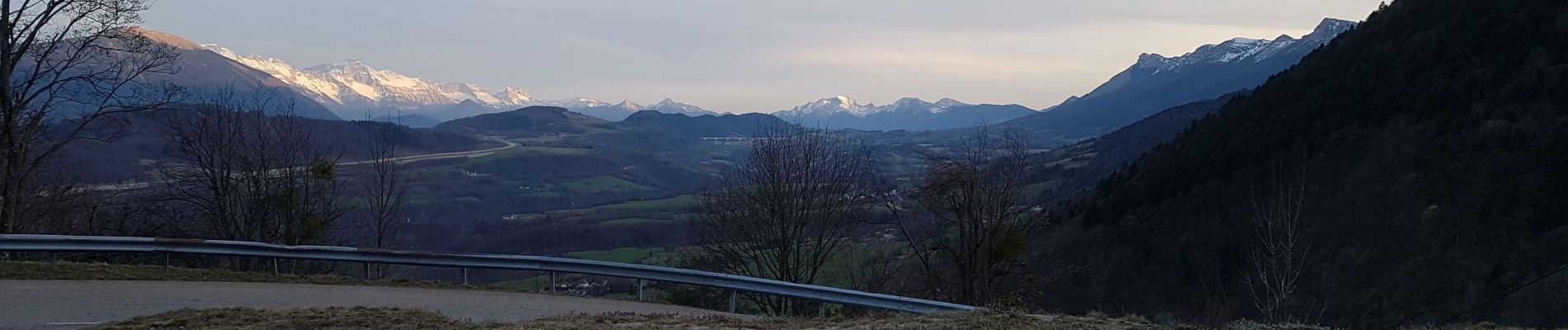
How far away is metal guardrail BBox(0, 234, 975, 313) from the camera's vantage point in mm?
14948

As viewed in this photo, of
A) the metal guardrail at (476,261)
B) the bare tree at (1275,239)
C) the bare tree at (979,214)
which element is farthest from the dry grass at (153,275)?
the bare tree at (1275,239)

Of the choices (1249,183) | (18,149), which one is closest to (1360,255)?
(1249,183)

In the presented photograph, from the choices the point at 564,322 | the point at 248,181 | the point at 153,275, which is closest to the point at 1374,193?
the point at 564,322

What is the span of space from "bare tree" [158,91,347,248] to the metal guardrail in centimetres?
1074

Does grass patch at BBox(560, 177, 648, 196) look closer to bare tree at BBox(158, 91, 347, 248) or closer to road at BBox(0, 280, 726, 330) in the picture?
bare tree at BBox(158, 91, 347, 248)

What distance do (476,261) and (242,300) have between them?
153 inches

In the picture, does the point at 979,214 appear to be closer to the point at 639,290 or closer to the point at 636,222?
the point at 639,290

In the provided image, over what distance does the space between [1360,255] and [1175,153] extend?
28659mm

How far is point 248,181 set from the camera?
29078mm

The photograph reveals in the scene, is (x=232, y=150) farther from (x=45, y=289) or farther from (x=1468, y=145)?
(x=1468, y=145)

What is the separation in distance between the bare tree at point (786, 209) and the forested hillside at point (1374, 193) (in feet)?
22.3

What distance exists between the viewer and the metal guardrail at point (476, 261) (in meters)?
14.9

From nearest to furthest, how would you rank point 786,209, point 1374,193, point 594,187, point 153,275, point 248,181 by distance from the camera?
point 153,275
point 786,209
point 248,181
point 1374,193
point 594,187

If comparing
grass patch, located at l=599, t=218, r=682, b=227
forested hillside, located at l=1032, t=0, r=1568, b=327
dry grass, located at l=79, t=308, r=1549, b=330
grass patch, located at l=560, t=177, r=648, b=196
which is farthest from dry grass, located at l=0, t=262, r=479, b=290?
grass patch, located at l=560, t=177, r=648, b=196
